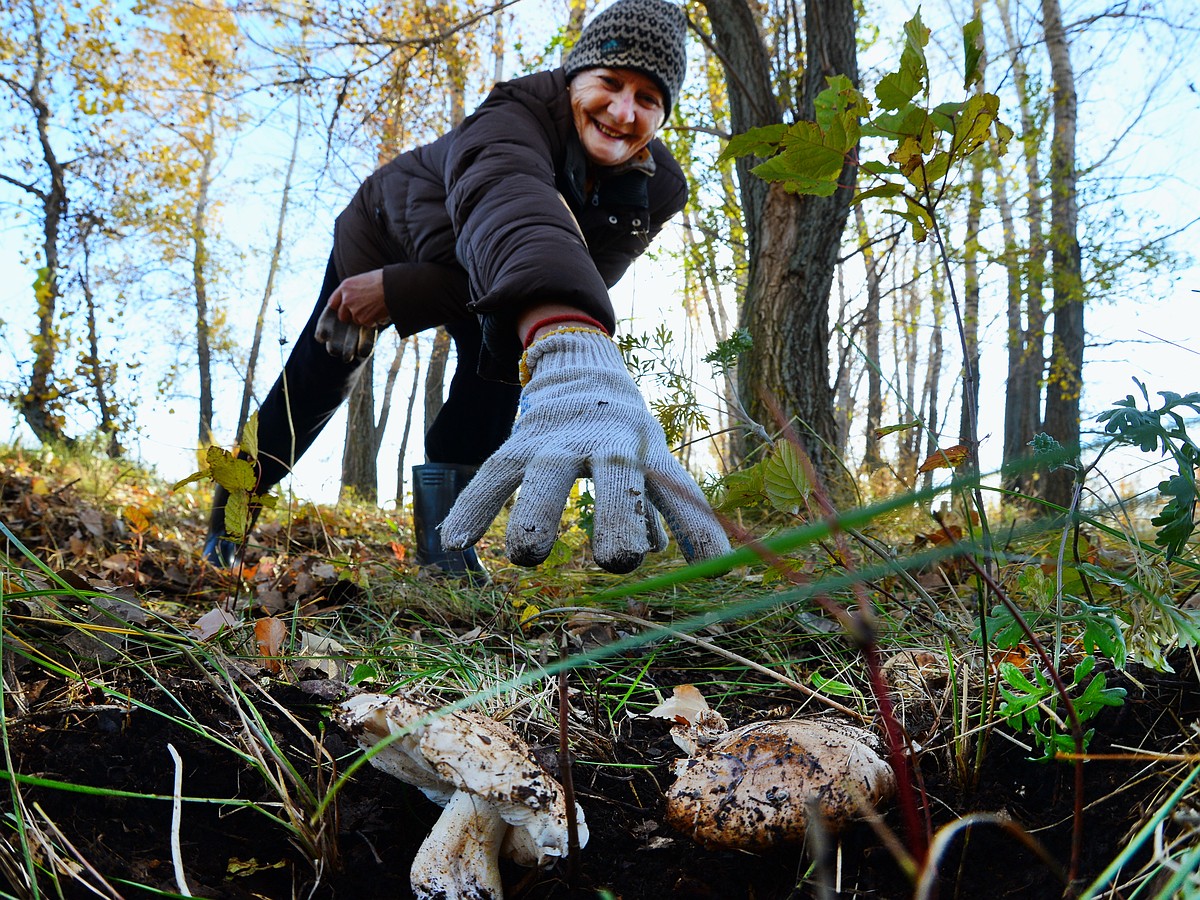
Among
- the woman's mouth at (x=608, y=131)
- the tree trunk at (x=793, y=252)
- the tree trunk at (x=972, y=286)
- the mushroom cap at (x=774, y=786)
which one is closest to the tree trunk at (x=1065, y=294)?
the tree trunk at (x=972, y=286)

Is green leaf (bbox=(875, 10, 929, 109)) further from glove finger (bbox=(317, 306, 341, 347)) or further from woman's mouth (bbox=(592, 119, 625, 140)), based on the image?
glove finger (bbox=(317, 306, 341, 347))

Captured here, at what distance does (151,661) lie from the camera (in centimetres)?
126

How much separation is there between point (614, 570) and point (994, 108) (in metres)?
0.90

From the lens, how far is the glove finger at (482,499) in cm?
145

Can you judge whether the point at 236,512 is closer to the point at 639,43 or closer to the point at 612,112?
the point at 612,112

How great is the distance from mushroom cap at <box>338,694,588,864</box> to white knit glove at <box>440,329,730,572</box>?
1.44 feet

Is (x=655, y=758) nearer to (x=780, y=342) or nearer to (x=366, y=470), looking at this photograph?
(x=780, y=342)

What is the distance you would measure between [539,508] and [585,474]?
0.17 metres

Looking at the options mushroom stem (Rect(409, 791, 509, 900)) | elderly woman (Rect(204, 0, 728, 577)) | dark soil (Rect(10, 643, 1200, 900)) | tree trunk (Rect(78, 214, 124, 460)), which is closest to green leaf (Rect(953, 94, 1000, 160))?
elderly woman (Rect(204, 0, 728, 577))

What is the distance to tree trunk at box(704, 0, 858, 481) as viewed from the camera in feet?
14.9

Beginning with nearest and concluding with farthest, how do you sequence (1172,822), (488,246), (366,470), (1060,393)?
(1172,822)
(488,246)
(1060,393)
(366,470)

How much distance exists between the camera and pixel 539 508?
4.49 feet

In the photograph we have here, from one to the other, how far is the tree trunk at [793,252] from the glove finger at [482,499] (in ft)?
10.1

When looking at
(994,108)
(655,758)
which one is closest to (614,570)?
(655,758)
